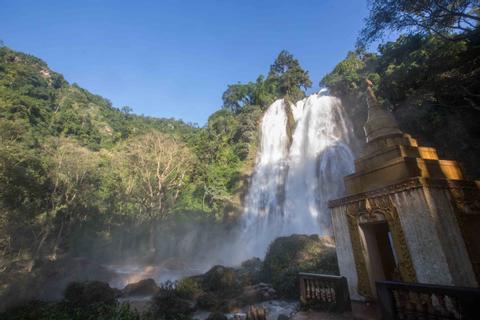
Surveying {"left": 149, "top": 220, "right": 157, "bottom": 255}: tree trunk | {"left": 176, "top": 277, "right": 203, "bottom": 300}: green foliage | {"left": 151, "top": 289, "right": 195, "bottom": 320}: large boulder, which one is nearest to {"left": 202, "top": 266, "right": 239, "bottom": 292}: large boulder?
{"left": 176, "top": 277, "right": 203, "bottom": 300}: green foliage

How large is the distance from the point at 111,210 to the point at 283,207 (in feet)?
72.6

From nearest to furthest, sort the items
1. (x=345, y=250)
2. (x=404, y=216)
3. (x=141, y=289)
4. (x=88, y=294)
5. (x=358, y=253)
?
(x=404, y=216), (x=358, y=253), (x=345, y=250), (x=88, y=294), (x=141, y=289)

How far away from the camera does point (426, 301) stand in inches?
190

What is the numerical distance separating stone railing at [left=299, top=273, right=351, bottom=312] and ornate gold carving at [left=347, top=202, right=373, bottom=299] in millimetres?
581

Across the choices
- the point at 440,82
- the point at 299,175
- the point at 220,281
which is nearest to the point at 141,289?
the point at 220,281

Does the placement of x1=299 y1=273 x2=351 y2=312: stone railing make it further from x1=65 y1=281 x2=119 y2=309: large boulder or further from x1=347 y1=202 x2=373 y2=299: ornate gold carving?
x1=65 y1=281 x2=119 y2=309: large boulder

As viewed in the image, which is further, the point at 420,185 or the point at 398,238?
the point at 398,238

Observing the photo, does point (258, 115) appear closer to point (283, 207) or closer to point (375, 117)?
point (283, 207)

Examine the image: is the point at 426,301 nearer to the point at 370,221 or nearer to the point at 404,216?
the point at 404,216

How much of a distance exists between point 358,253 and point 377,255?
0.55 meters

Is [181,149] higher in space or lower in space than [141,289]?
higher

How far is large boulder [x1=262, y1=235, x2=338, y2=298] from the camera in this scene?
11586 mm

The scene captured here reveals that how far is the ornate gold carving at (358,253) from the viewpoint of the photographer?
257 inches

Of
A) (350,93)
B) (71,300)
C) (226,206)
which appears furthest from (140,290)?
(350,93)
